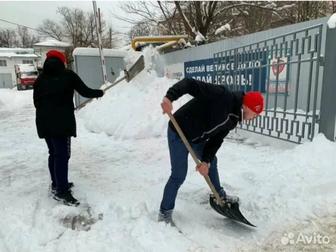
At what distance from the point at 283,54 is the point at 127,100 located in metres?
4.31

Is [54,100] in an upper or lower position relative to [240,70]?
lower

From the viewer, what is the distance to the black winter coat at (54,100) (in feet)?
11.5

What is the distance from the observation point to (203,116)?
9.37 ft

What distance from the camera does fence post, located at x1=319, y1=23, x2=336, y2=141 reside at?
4.44 m

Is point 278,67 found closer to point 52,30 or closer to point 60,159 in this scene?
point 60,159

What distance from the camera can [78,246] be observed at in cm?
278

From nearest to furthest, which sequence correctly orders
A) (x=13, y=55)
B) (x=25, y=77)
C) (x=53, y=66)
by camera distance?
1. (x=53, y=66)
2. (x=25, y=77)
3. (x=13, y=55)

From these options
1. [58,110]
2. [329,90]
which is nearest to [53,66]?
[58,110]

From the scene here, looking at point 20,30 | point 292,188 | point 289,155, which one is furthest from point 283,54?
point 20,30

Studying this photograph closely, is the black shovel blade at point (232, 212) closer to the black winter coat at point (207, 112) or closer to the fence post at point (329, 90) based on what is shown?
the black winter coat at point (207, 112)

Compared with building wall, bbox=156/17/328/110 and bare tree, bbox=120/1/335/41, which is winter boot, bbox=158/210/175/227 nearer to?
building wall, bbox=156/17/328/110

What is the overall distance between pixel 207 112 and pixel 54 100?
5.56 feet

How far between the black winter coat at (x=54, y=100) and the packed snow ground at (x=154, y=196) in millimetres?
820

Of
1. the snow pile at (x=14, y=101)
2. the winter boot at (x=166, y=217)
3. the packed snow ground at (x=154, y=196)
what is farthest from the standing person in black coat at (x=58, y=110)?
the snow pile at (x=14, y=101)
